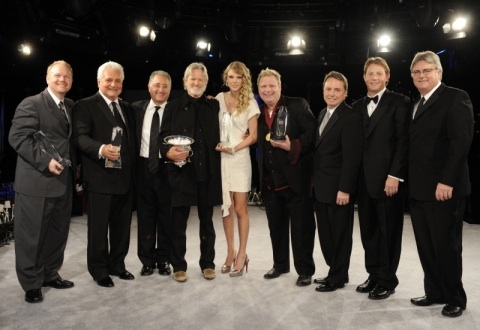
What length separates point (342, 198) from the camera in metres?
3.71

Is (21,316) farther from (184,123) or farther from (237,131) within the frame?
(237,131)

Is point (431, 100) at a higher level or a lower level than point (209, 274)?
higher

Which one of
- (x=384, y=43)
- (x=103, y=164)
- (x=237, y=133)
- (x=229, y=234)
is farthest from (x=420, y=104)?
(x=384, y=43)

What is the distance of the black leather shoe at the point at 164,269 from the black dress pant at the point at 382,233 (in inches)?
67.5

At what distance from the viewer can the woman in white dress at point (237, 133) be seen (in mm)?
4129

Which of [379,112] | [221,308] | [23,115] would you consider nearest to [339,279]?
[221,308]

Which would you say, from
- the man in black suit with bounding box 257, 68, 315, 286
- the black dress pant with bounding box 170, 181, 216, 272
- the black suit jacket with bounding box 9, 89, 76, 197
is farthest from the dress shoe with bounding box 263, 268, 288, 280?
the black suit jacket with bounding box 9, 89, 76, 197

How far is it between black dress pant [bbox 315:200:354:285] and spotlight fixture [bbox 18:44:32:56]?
515cm

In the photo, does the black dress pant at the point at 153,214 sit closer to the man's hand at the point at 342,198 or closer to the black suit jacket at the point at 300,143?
the black suit jacket at the point at 300,143

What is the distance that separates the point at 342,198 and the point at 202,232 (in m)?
1.27

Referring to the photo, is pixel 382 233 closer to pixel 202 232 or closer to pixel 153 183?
pixel 202 232

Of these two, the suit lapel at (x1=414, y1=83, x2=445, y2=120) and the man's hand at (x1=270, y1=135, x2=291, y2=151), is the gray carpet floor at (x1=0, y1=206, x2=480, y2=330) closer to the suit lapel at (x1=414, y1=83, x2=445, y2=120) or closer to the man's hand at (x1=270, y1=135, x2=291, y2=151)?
the man's hand at (x1=270, y1=135, x2=291, y2=151)

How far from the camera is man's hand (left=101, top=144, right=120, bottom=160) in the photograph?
3.70 m

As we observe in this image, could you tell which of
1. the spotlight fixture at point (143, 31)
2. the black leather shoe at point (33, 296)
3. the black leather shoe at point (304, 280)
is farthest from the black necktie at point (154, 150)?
the spotlight fixture at point (143, 31)
